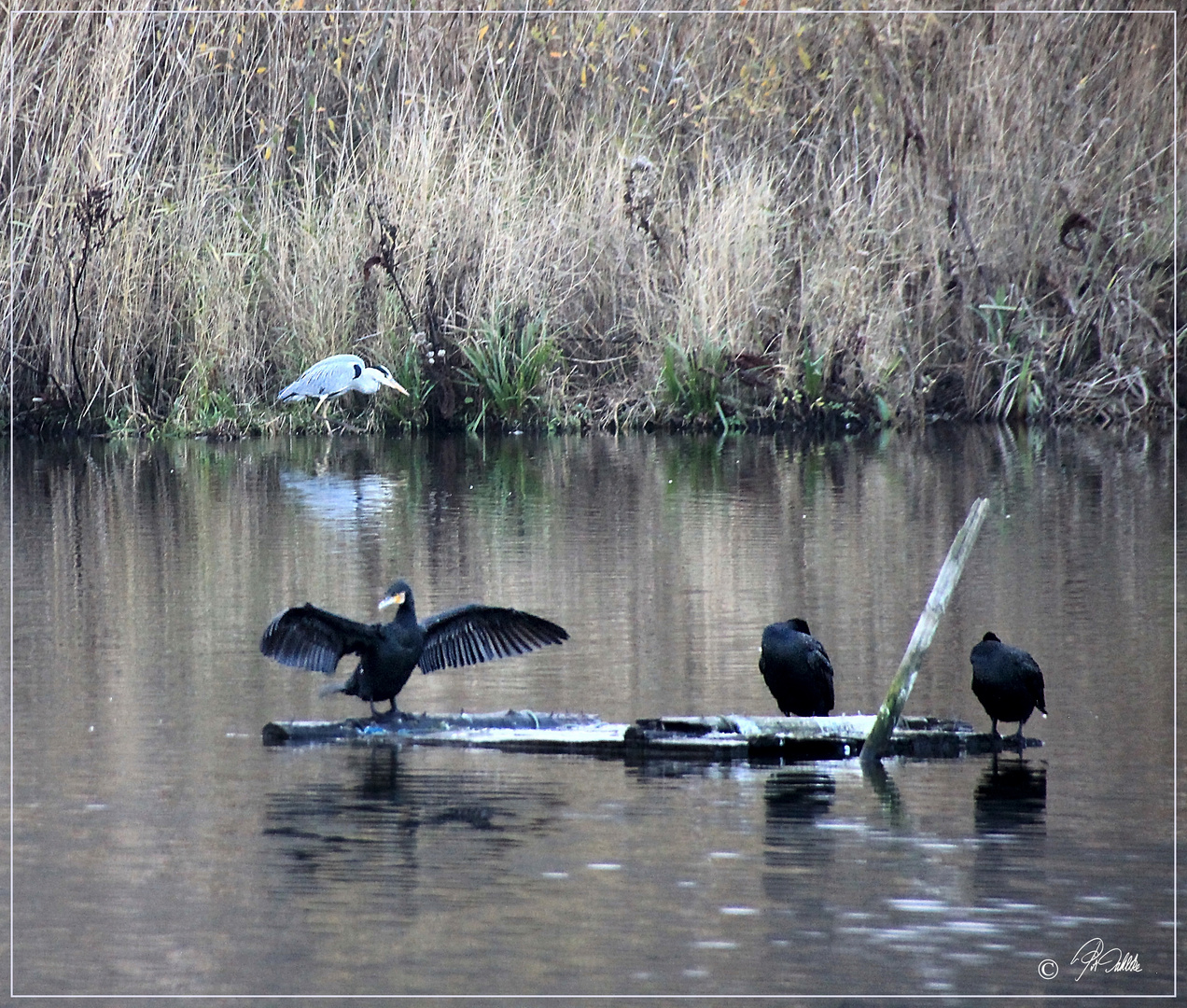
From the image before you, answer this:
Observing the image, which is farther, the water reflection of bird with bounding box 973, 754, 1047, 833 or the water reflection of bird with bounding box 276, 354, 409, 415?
the water reflection of bird with bounding box 276, 354, 409, 415

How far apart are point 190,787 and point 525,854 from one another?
133 centimetres

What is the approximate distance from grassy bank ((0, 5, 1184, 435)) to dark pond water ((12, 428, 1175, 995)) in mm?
4209

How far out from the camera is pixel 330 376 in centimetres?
1639

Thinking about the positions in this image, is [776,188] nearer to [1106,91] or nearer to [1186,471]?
[1106,91]

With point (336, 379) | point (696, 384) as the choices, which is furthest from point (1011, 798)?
point (696, 384)

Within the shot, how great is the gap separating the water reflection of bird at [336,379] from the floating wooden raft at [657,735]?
9.25 metres

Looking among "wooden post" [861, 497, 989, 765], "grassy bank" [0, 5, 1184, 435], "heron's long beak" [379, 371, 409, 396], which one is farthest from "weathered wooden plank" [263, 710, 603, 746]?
"grassy bank" [0, 5, 1184, 435]

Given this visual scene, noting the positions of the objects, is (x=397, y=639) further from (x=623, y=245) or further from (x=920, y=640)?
(x=623, y=245)

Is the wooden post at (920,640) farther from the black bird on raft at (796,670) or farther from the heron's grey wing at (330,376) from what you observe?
the heron's grey wing at (330,376)

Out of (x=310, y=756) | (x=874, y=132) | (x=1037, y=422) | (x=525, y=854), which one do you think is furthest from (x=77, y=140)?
(x=525, y=854)

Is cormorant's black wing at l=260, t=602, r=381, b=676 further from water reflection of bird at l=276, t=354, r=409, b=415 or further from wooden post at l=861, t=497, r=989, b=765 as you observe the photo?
water reflection of bird at l=276, t=354, r=409, b=415

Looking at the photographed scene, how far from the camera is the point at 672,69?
1892 centimetres

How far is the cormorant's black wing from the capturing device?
7.14 m

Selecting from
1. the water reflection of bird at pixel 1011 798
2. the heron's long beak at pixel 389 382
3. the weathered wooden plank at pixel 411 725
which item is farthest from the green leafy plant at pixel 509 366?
the water reflection of bird at pixel 1011 798
